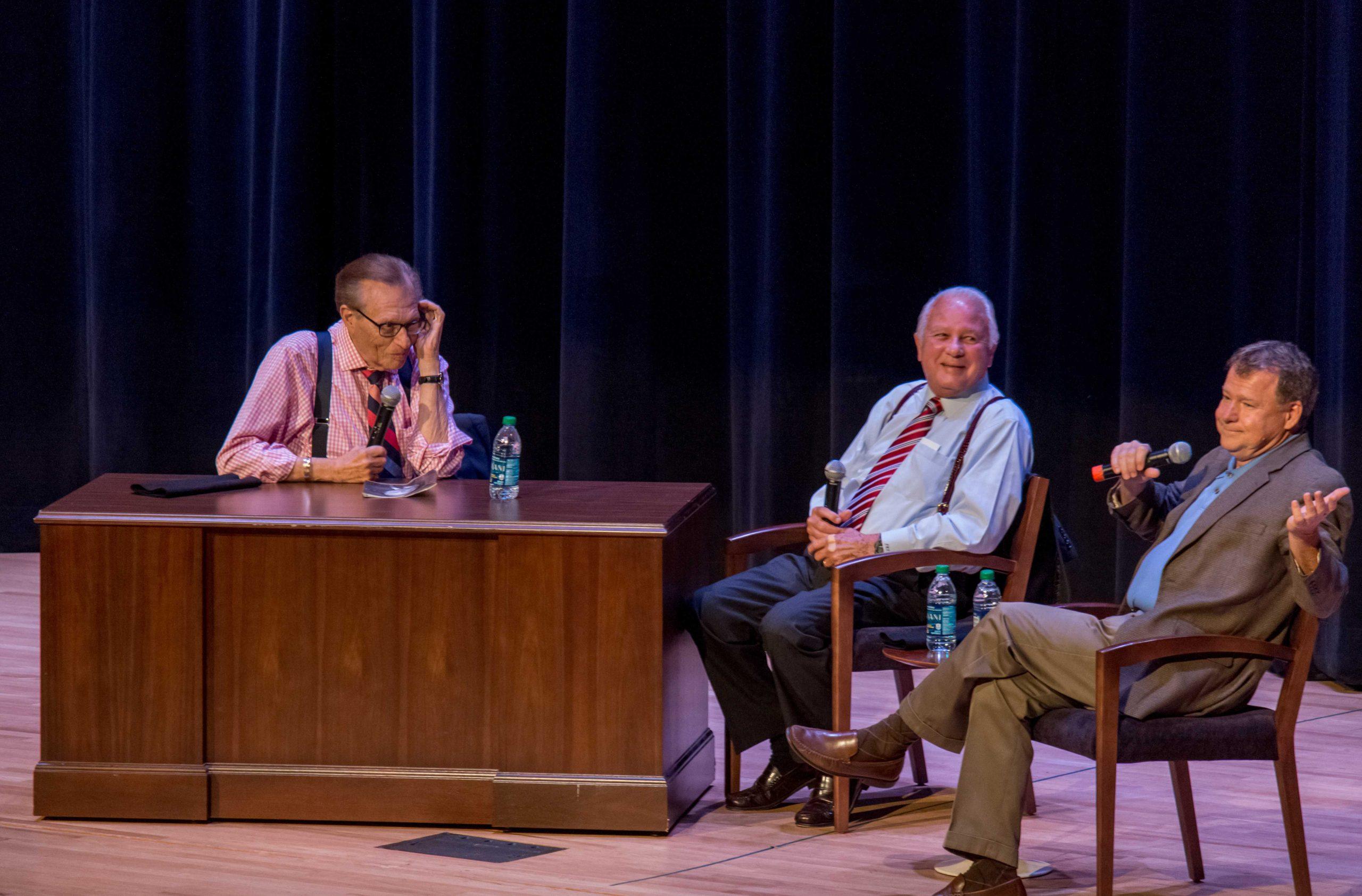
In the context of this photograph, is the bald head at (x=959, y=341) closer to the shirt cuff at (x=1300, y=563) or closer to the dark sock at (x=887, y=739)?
the dark sock at (x=887, y=739)

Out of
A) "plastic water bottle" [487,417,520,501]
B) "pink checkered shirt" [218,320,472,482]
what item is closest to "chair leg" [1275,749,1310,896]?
"plastic water bottle" [487,417,520,501]

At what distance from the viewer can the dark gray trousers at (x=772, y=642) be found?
11.4ft

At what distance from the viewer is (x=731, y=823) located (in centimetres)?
345

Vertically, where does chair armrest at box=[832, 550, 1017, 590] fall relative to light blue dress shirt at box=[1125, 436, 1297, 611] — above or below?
below

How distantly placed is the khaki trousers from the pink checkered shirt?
144 centimetres

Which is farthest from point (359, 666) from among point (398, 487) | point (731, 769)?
point (731, 769)

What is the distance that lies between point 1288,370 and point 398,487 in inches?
72.9

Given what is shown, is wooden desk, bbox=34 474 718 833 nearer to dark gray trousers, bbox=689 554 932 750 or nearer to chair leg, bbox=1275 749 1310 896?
dark gray trousers, bbox=689 554 932 750

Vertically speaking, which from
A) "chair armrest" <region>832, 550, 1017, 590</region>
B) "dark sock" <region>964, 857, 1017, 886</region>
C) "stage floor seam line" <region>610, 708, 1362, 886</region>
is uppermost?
"chair armrest" <region>832, 550, 1017, 590</region>

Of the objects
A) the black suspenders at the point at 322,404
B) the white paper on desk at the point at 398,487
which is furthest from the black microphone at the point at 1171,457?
the black suspenders at the point at 322,404

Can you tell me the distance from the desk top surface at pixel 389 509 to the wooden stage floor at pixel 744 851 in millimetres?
627

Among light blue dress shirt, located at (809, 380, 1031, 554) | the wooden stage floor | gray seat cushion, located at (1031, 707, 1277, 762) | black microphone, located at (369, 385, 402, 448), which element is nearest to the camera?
gray seat cushion, located at (1031, 707, 1277, 762)

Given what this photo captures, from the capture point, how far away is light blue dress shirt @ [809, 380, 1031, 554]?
11.5 ft

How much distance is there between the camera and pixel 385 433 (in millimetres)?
3885
